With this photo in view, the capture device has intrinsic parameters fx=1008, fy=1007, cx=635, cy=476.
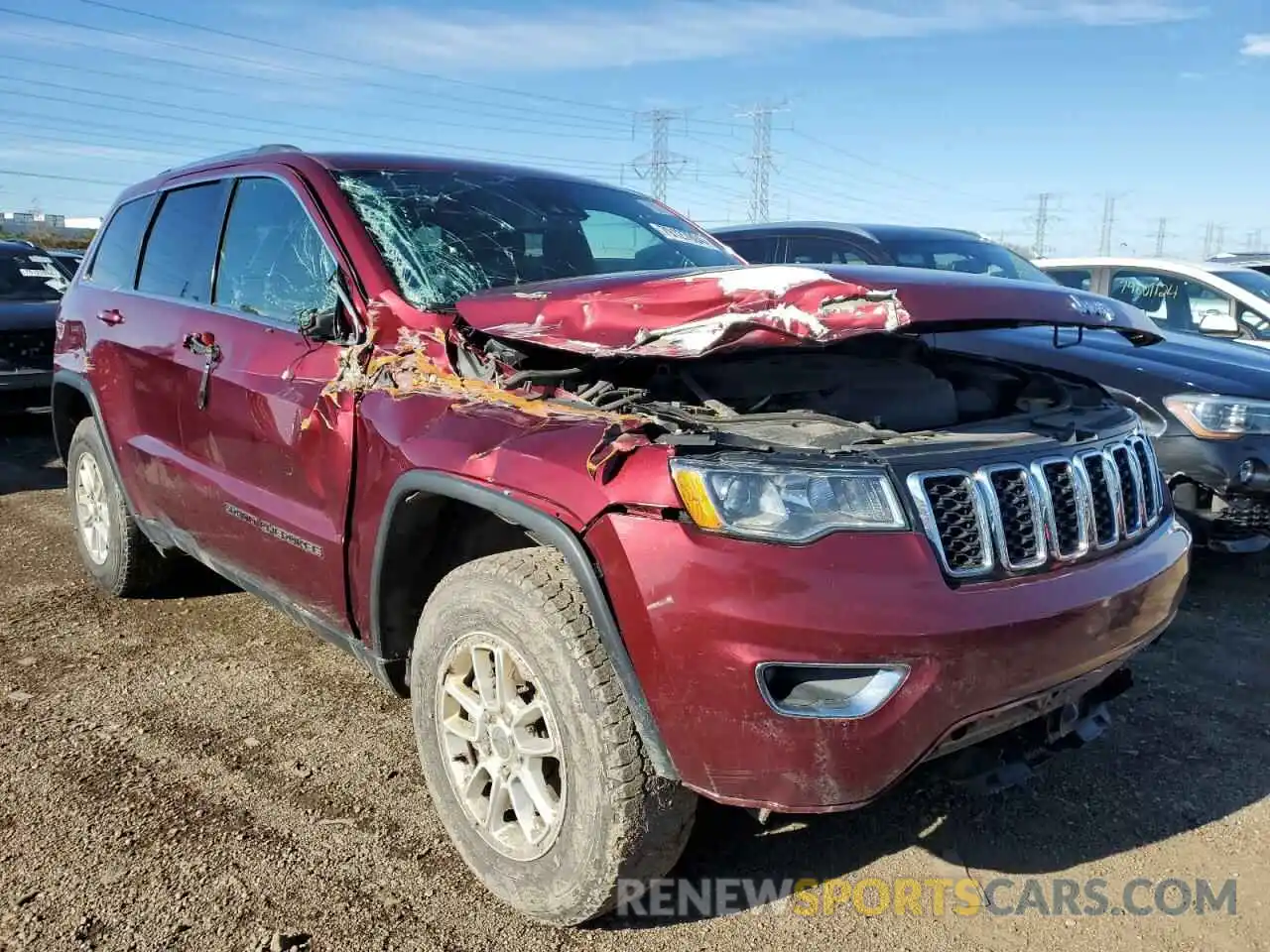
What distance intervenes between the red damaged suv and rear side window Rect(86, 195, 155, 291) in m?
1.02

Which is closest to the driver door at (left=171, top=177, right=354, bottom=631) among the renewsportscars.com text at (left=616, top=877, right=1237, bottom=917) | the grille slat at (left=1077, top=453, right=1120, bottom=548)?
the renewsportscars.com text at (left=616, top=877, right=1237, bottom=917)

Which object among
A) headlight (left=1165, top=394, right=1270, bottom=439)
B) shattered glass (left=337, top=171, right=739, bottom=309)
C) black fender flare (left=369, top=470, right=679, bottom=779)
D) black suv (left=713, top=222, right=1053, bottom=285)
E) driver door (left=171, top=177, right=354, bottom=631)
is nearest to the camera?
black fender flare (left=369, top=470, right=679, bottom=779)

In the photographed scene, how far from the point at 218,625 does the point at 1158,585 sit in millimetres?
3569

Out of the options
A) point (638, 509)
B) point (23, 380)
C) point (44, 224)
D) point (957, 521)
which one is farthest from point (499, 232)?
point (44, 224)

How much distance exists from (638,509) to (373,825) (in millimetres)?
1374

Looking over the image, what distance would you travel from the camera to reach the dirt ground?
2.35m

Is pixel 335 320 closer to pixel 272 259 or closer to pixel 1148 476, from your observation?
pixel 272 259

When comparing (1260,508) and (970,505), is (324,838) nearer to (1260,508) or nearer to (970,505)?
(970,505)

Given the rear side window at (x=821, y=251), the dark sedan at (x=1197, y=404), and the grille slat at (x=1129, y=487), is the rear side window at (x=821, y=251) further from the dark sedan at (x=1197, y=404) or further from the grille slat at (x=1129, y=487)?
the grille slat at (x=1129, y=487)

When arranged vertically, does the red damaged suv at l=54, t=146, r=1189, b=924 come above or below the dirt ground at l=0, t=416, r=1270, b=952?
above

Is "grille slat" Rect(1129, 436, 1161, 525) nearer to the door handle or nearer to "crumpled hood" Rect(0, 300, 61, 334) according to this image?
the door handle

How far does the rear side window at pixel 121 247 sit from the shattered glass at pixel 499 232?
61.2 inches

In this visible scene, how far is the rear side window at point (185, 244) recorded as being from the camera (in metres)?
3.69

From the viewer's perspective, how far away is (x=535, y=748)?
7.54 feet
